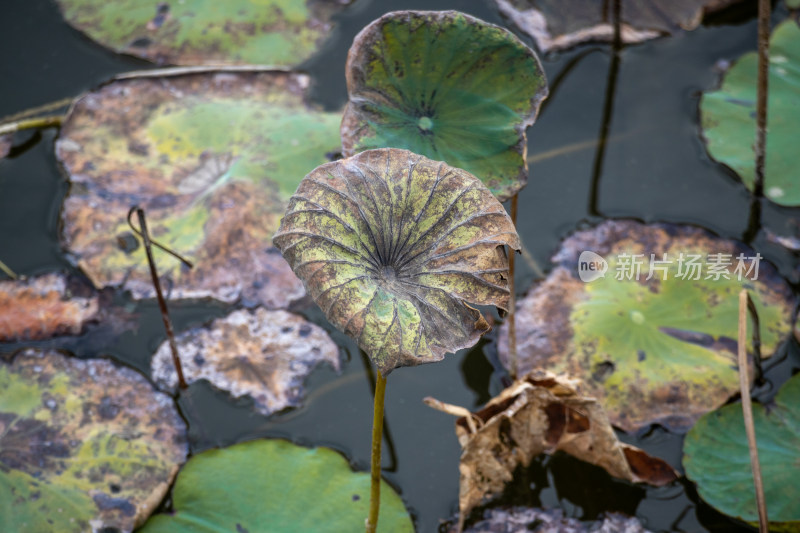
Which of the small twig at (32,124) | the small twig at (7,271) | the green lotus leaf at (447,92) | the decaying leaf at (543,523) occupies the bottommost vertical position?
the decaying leaf at (543,523)

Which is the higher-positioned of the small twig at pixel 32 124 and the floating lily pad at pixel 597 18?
the floating lily pad at pixel 597 18

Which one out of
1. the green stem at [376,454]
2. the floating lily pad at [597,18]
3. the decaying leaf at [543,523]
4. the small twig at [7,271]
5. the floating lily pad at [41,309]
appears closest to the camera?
the green stem at [376,454]

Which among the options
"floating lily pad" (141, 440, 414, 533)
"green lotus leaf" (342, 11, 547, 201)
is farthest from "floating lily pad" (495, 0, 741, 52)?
"floating lily pad" (141, 440, 414, 533)

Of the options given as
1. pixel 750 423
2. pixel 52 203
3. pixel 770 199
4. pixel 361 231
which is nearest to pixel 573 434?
pixel 750 423

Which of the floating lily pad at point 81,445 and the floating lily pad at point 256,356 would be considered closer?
the floating lily pad at point 81,445

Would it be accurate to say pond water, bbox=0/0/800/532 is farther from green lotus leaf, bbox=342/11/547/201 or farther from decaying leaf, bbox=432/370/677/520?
green lotus leaf, bbox=342/11/547/201

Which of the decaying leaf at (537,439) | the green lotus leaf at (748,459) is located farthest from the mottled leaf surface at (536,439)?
the green lotus leaf at (748,459)

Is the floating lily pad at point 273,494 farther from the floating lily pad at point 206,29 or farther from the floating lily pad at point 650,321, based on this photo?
the floating lily pad at point 206,29

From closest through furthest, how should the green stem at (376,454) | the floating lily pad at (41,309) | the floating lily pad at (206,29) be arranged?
the green stem at (376,454) < the floating lily pad at (41,309) < the floating lily pad at (206,29)
